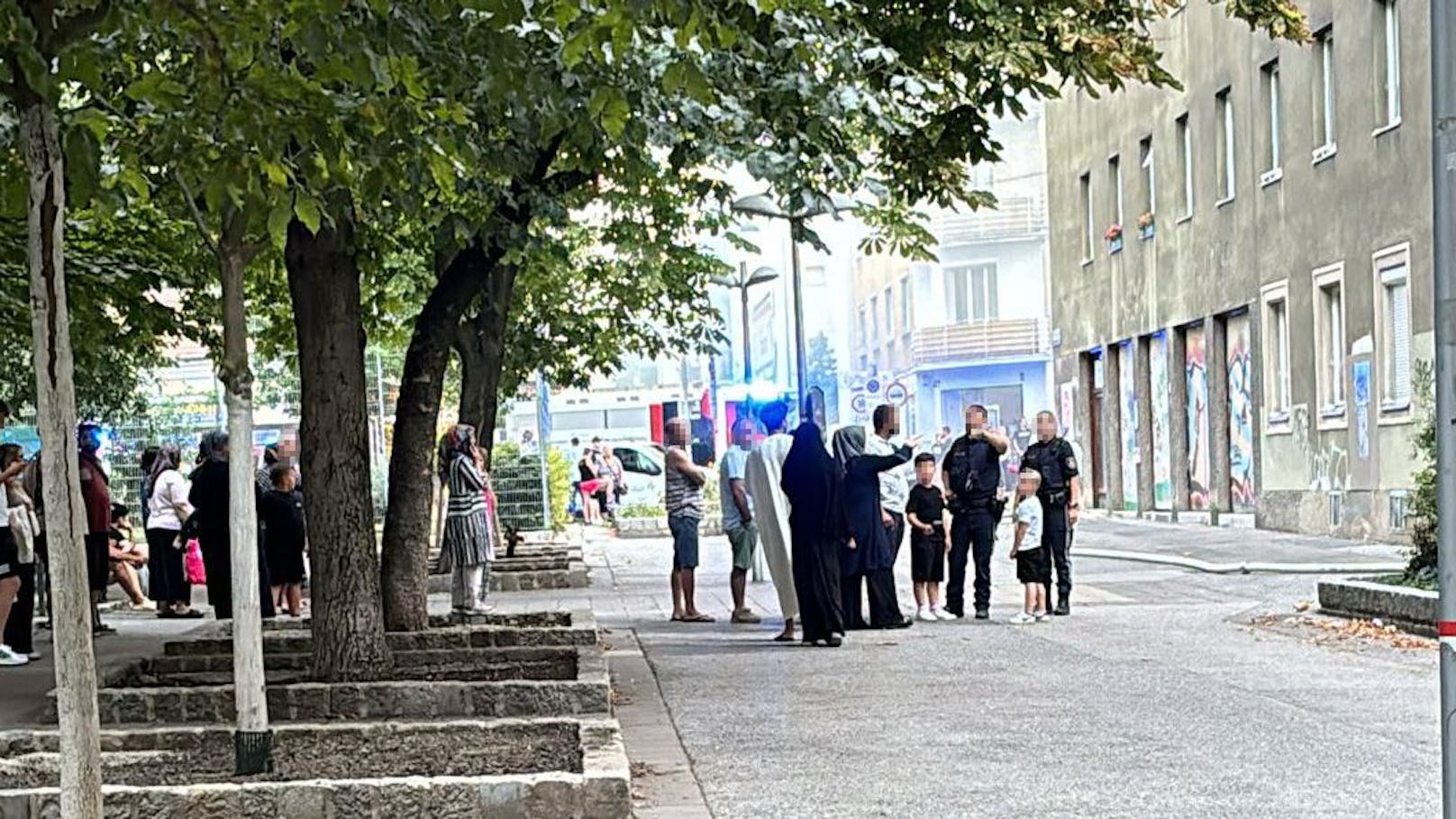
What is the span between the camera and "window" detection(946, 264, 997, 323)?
72688 millimetres

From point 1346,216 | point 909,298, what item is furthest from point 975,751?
point 909,298

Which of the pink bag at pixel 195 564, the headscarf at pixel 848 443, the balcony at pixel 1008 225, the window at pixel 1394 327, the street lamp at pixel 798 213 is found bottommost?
the pink bag at pixel 195 564

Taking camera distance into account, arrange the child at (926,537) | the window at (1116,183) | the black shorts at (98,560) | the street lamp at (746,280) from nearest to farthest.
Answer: the black shorts at (98,560)
the child at (926,537)
the street lamp at (746,280)
the window at (1116,183)

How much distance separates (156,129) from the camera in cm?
910

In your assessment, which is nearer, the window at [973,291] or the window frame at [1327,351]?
the window frame at [1327,351]

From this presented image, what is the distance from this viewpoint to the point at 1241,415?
35469 mm

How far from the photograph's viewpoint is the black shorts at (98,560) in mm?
18578

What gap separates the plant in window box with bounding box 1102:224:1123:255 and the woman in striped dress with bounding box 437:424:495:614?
24774 millimetres

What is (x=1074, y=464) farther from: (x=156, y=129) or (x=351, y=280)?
(x=156, y=129)

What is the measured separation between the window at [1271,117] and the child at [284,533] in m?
17.6

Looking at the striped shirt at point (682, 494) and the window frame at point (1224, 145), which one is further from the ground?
the window frame at point (1224, 145)

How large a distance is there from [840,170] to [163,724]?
4.62 meters

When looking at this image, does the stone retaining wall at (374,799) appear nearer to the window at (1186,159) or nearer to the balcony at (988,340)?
the window at (1186,159)

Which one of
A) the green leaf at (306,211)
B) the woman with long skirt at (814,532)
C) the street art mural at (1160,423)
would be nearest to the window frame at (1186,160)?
the street art mural at (1160,423)
